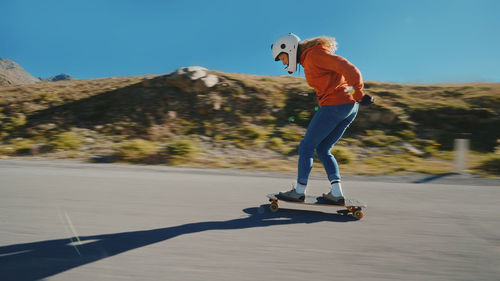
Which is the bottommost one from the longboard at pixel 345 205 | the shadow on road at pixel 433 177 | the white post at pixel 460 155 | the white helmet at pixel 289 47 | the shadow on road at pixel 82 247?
the shadow on road at pixel 82 247

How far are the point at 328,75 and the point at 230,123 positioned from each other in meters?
9.32

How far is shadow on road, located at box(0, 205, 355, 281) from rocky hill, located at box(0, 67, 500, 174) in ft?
12.7

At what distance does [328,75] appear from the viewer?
120 inches

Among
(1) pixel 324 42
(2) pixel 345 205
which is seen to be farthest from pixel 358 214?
(1) pixel 324 42

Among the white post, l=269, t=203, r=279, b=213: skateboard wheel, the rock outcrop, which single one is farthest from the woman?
the rock outcrop

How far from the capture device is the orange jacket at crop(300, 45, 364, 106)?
2844 millimetres

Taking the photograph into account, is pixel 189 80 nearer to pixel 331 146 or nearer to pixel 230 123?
pixel 230 123

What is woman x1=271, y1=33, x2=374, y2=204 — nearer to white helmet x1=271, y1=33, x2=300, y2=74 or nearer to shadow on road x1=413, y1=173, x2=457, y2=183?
white helmet x1=271, y1=33, x2=300, y2=74

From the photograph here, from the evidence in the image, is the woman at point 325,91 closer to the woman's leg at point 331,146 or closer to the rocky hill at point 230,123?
the woman's leg at point 331,146

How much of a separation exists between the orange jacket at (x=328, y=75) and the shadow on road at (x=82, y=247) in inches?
48.4

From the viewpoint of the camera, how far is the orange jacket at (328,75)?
284cm

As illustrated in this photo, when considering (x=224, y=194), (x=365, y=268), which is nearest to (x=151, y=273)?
(x=365, y=268)

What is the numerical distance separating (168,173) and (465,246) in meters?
4.39

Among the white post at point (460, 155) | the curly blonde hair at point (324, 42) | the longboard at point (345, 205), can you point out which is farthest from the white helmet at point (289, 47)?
the white post at point (460, 155)
